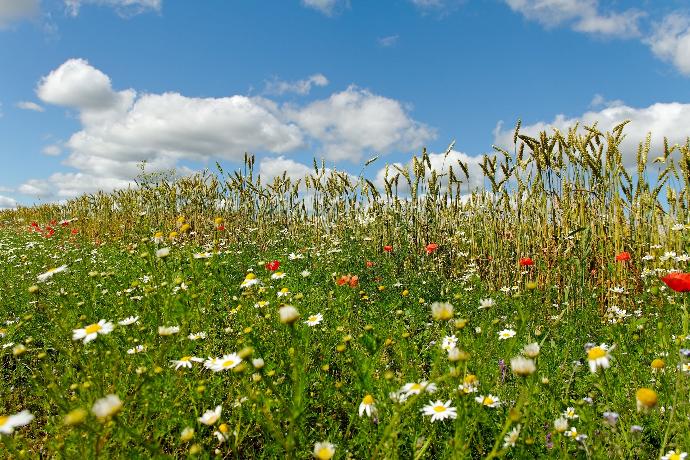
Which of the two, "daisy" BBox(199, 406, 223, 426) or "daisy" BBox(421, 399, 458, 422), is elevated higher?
"daisy" BBox(199, 406, 223, 426)

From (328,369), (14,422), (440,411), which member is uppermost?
(14,422)

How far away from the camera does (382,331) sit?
3.53 m

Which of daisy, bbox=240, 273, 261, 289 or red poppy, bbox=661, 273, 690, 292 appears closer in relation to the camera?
red poppy, bbox=661, 273, 690, 292

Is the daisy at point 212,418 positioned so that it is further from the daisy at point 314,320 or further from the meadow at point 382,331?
the daisy at point 314,320

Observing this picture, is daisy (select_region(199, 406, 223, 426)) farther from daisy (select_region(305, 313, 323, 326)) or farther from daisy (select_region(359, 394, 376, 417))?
daisy (select_region(305, 313, 323, 326))

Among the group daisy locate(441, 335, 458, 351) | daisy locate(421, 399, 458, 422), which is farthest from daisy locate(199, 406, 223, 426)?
daisy locate(441, 335, 458, 351)

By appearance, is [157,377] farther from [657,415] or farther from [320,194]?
[320,194]

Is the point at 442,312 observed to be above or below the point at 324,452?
above

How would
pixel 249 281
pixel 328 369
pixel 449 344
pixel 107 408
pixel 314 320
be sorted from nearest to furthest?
pixel 107 408 < pixel 449 344 < pixel 314 320 < pixel 328 369 < pixel 249 281

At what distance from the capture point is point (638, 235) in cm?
515

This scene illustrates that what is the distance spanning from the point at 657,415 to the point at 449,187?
469 cm

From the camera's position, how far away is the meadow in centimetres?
187

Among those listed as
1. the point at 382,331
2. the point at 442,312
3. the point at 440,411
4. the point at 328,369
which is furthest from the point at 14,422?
the point at 382,331

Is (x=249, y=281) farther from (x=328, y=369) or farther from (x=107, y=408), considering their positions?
(x=107, y=408)
